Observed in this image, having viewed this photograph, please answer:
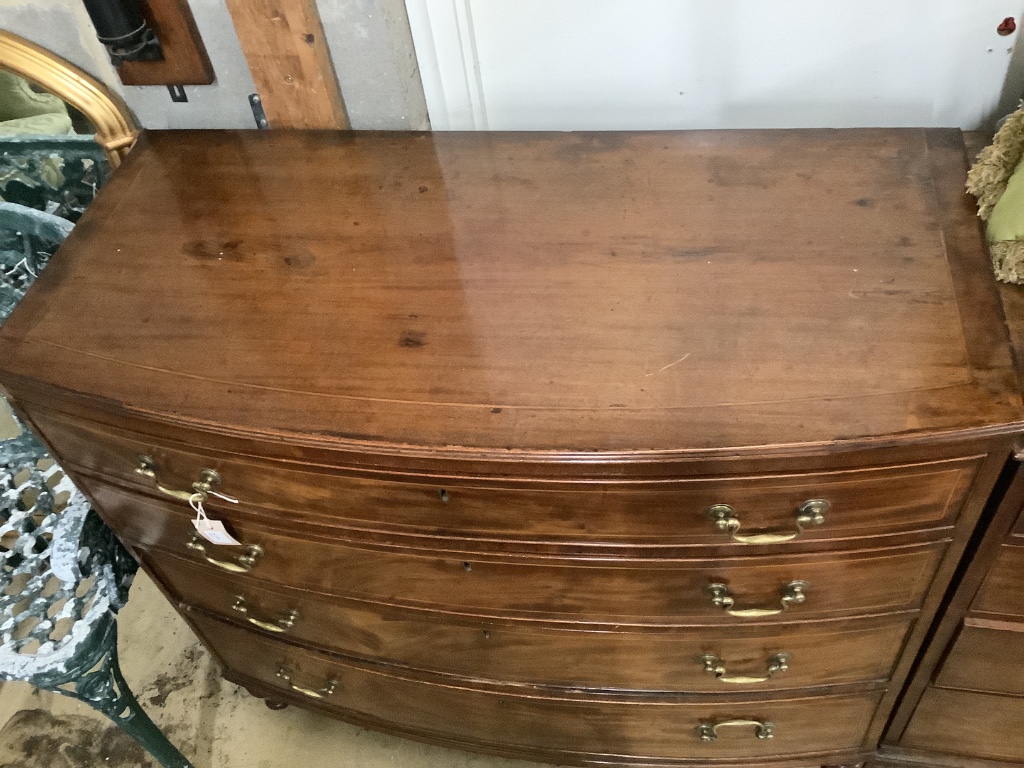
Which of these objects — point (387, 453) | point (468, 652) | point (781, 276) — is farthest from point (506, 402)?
point (468, 652)

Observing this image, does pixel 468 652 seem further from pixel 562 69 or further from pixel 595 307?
pixel 562 69

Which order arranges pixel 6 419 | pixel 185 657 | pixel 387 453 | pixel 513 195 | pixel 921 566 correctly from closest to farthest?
pixel 387 453 < pixel 921 566 < pixel 513 195 < pixel 6 419 < pixel 185 657

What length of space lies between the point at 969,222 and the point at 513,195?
507mm

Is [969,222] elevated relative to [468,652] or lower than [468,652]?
elevated

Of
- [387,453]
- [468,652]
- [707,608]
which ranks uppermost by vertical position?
[387,453]

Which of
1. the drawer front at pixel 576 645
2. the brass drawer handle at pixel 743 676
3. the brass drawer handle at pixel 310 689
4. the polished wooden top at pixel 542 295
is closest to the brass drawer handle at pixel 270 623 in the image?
the drawer front at pixel 576 645

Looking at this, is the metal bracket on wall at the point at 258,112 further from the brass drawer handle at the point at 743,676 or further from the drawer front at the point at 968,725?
the drawer front at the point at 968,725

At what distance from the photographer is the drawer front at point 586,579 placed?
860 millimetres

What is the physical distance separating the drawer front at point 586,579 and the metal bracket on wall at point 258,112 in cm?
55

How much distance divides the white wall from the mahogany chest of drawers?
0.09 m

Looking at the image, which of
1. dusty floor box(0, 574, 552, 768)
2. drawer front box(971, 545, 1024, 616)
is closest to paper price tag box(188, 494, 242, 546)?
Result: dusty floor box(0, 574, 552, 768)

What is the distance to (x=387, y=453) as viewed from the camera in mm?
757

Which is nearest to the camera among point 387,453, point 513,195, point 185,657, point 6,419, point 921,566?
point 387,453

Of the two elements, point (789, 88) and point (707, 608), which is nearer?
point (707, 608)
